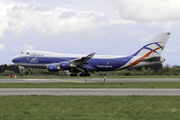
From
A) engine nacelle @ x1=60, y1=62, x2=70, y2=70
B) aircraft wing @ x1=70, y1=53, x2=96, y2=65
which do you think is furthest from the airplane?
engine nacelle @ x1=60, y1=62, x2=70, y2=70

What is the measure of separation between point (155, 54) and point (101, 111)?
39.8 meters

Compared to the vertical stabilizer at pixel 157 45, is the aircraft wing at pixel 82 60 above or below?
below

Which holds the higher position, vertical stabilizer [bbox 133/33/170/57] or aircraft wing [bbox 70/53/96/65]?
vertical stabilizer [bbox 133/33/170/57]

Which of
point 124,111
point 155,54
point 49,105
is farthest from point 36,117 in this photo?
point 155,54

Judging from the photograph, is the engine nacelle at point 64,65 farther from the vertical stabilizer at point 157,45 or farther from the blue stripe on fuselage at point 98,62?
the vertical stabilizer at point 157,45


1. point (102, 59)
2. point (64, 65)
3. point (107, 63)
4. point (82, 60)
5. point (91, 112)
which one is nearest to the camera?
point (91, 112)

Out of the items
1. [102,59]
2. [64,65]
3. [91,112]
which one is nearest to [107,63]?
[102,59]

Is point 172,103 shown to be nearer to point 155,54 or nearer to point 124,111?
point 124,111

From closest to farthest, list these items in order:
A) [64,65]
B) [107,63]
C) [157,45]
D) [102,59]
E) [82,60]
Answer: [64,65], [82,60], [107,63], [102,59], [157,45]

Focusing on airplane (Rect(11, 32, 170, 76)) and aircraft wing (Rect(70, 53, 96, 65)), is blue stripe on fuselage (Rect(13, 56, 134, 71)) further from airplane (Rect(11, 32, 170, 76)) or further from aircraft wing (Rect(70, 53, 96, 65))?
aircraft wing (Rect(70, 53, 96, 65))

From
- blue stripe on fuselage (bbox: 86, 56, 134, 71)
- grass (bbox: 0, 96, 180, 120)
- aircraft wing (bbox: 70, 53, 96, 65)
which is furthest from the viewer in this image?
blue stripe on fuselage (bbox: 86, 56, 134, 71)

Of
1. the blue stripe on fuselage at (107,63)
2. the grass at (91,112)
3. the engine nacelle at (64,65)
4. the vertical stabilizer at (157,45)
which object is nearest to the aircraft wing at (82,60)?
the engine nacelle at (64,65)

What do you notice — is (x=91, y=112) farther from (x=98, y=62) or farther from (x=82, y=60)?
(x=98, y=62)

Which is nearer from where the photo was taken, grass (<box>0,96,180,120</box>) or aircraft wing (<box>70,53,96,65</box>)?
grass (<box>0,96,180,120</box>)
